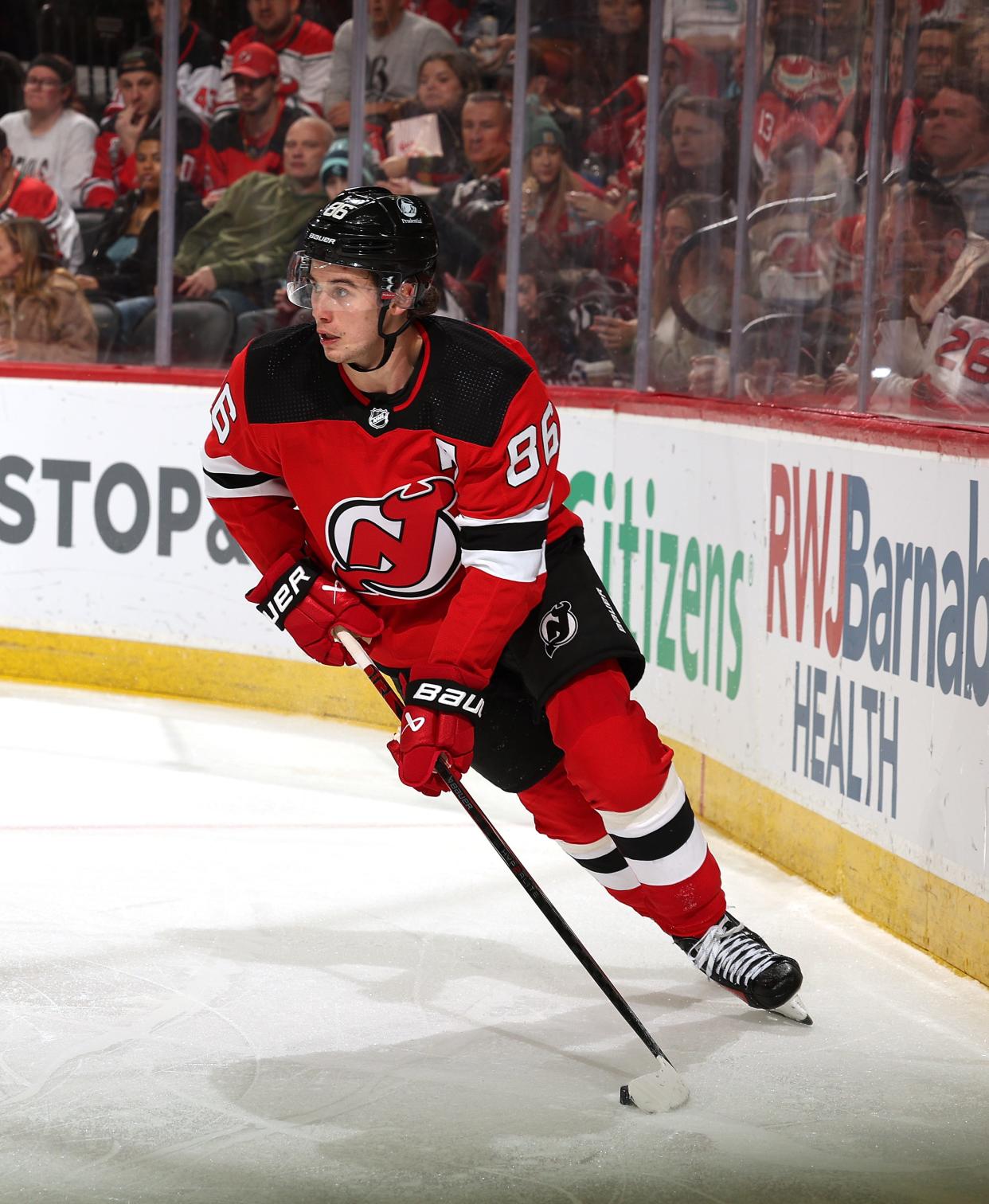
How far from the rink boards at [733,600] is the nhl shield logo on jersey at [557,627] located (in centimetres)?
69

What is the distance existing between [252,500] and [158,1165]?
105 cm

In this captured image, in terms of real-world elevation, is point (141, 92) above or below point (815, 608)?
above

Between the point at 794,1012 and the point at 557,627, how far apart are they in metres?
0.71

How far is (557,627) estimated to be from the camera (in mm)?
2582

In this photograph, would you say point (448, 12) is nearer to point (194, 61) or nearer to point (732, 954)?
point (194, 61)

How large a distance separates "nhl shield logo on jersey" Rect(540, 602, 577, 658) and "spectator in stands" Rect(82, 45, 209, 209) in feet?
11.4

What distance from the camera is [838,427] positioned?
3.40m

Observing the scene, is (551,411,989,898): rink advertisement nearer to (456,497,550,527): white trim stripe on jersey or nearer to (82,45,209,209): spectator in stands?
(456,497,550,527): white trim stripe on jersey

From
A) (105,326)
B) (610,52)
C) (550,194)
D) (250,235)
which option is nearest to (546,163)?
(550,194)

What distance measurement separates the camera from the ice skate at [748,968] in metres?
2.67

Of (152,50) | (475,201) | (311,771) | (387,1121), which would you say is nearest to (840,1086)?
(387,1121)

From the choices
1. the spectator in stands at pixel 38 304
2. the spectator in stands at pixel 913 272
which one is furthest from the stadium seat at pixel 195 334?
the spectator in stands at pixel 913 272

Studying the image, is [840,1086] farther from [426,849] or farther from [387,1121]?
[426,849]

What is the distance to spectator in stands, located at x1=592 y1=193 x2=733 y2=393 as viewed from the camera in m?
4.45
